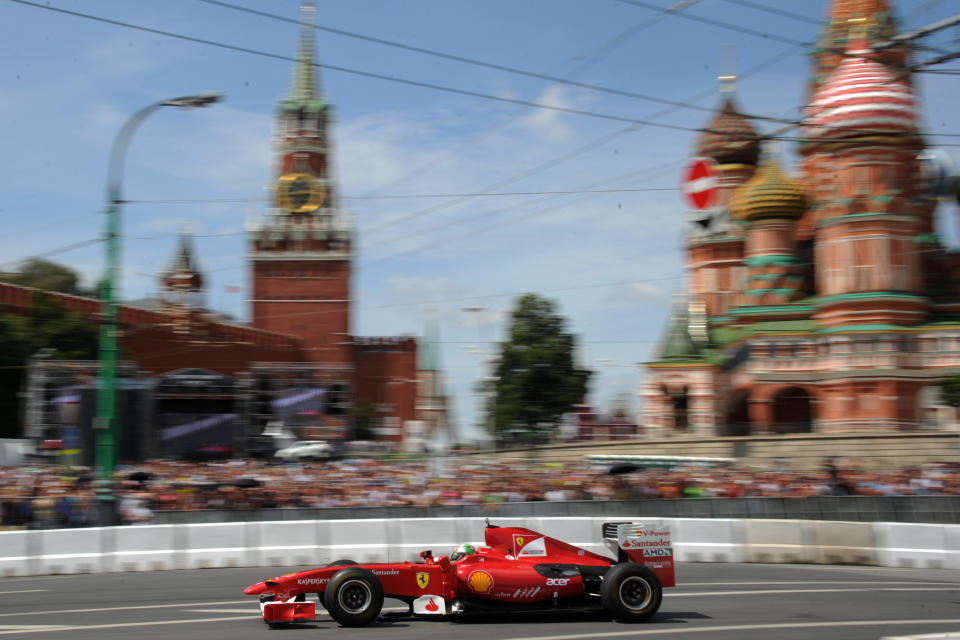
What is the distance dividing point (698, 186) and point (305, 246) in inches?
1464

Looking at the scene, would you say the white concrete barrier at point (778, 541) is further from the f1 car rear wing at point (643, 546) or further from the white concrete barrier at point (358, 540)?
the f1 car rear wing at point (643, 546)

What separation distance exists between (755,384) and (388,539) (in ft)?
113

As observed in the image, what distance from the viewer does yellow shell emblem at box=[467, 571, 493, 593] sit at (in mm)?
11641

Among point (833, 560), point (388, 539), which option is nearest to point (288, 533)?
point (388, 539)

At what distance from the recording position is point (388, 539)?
1856cm

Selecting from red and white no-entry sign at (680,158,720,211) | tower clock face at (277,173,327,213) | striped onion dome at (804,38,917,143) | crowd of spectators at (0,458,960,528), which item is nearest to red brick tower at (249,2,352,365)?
tower clock face at (277,173,327,213)

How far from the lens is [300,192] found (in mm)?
88438

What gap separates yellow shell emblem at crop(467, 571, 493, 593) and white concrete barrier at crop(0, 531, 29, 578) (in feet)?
30.2

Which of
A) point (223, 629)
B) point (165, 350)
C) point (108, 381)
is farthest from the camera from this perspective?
point (165, 350)

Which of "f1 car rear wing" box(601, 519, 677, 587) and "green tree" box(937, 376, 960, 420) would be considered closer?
"f1 car rear wing" box(601, 519, 677, 587)

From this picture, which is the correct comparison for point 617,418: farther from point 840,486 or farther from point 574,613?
point 574,613

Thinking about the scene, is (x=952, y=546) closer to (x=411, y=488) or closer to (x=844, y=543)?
(x=844, y=543)

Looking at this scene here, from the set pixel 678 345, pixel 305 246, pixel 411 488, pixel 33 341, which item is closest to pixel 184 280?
pixel 305 246

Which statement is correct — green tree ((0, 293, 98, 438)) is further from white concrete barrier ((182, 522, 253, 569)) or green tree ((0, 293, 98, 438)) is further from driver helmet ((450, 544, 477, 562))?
driver helmet ((450, 544, 477, 562))
